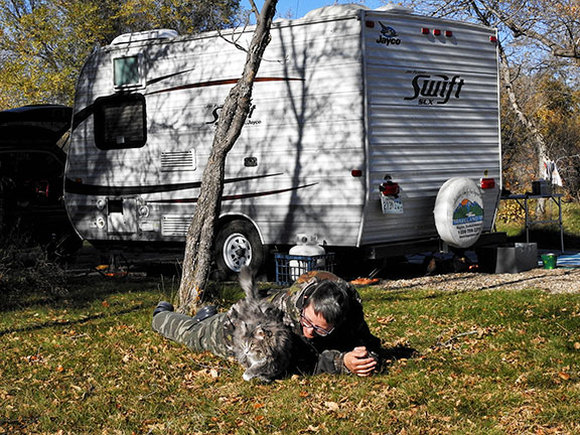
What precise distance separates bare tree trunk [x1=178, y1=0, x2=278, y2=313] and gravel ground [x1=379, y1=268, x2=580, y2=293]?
2.96m

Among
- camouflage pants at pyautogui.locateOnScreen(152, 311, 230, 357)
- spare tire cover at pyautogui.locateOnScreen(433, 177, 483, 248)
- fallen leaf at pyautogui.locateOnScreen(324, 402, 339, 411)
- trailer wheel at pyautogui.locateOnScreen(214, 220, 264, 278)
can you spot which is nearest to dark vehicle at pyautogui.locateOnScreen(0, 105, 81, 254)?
trailer wheel at pyautogui.locateOnScreen(214, 220, 264, 278)

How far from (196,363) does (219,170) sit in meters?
2.42

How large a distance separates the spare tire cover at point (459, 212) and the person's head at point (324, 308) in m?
5.23

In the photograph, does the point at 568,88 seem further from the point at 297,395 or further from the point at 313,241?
the point at 297,395

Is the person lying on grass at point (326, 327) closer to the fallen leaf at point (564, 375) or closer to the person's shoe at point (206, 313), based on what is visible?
the person's shoe at point (206, 313)

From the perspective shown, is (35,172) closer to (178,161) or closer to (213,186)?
(178,161)

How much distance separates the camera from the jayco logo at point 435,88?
10203 mm

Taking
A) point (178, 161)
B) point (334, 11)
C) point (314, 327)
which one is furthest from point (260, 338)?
point (178, 161)

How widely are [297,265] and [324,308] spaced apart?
15.8ft

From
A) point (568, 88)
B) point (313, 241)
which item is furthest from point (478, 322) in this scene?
point (568, 88)

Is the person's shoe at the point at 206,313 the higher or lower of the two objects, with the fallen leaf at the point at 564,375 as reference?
higher

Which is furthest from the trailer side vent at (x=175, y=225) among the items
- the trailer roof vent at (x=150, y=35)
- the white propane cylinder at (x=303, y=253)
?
the trailer roof vent at (x=150, y=35)

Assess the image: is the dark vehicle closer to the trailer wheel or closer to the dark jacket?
the trailer wheel

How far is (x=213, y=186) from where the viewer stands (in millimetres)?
7777
